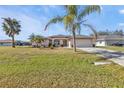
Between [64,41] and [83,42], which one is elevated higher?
[64,41]

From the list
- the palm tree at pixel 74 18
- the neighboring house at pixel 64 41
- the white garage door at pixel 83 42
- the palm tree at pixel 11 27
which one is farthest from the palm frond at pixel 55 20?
the palm tree at pixel 11 27

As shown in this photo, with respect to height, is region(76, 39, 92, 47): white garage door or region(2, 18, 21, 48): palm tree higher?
region(2, 18, 21, 48): palm tree

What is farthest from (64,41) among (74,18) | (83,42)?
(74,18)

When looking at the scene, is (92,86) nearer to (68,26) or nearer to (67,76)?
(67,76)

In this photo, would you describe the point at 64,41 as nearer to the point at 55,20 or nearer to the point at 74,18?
the point at 55,20

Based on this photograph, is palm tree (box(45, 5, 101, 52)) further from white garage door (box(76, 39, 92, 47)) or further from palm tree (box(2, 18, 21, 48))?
palm tree (box(2, 18, 21, 48))

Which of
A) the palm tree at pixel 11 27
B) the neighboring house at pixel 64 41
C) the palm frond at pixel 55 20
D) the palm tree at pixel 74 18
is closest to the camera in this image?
the palm tree at pixel 74 18

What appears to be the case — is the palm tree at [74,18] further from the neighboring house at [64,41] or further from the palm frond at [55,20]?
the neighboring house at [64,41]

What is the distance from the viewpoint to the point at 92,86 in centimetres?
676

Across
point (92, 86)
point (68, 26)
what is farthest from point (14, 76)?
point (68, 26)

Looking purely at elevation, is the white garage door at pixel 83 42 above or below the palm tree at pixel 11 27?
below

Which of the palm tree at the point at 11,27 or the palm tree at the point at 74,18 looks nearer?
the palm tree at the point at 74,18

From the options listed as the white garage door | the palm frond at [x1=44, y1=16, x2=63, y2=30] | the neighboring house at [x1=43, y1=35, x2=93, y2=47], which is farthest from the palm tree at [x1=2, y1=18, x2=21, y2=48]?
the palm frond at [x1=44, y1=16, x2=63, y2=30]

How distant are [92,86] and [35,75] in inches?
103
